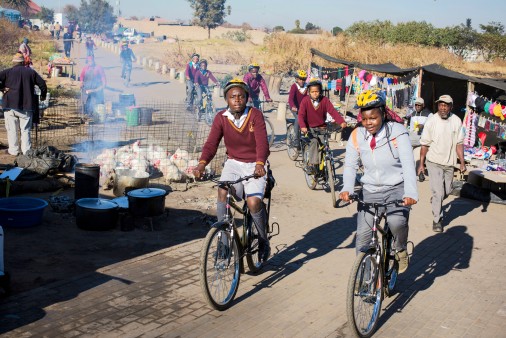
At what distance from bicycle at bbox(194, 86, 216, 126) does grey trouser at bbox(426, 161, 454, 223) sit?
1003 cm

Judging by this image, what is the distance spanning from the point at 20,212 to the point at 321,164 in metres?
5.49

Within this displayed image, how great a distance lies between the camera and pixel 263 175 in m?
6.07

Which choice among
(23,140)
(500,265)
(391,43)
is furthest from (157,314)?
(391,43)

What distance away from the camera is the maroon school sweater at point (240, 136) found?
643cm

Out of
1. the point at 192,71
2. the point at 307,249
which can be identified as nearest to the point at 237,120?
the point at 307,249

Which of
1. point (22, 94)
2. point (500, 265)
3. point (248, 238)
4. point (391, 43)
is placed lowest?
point (500, 265)

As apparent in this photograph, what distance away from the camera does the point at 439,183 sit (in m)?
9.27

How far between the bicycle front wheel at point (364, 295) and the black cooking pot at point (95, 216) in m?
4.04

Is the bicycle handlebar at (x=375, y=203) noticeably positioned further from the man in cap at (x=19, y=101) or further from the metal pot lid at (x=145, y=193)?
the man in cap at (x=19, y=101)

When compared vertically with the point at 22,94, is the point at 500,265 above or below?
below

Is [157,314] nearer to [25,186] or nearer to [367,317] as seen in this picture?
[367,317]

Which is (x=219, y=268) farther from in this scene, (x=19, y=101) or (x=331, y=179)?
(x=19, y=101)

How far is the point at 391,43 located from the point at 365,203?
50496 millimetres

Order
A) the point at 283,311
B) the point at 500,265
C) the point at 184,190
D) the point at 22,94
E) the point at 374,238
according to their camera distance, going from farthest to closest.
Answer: the point at 22,94 → the point at 184,190 → the point at 500,265 → the point at 283,311 → the point at 374,238
